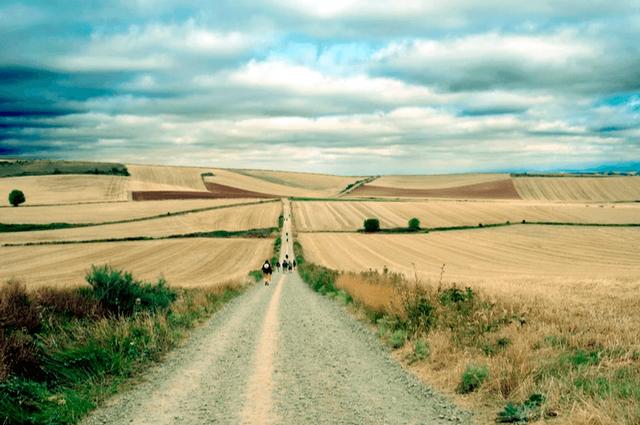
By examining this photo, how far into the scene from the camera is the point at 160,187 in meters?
148

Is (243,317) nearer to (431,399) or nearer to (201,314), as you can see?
(201,314)

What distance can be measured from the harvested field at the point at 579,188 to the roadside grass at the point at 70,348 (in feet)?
518

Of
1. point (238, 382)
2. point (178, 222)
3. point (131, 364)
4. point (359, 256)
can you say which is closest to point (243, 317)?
point (131, 364)

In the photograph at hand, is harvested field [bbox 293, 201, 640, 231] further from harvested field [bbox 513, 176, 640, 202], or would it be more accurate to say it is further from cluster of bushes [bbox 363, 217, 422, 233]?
harvested field [bbox 513, 176, 640, 202]

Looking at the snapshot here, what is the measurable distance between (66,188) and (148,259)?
91.7 m

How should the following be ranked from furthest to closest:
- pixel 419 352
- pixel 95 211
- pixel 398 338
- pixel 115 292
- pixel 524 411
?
pixel 95 211 < pixel 115 292 < pixel 398 338 < pixel 419 352 < pixel 524 411

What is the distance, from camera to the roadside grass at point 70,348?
7.62 meters

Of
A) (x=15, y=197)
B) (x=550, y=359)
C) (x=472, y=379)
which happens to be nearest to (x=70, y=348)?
(x=472, y=379)

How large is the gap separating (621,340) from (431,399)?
416 centimetres

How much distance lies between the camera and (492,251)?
70.1 meters

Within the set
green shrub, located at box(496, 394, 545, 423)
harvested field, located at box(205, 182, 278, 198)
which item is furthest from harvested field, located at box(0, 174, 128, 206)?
green shrub, located at box(496, 394, 545, 423)

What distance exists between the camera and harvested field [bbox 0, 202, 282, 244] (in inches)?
2911

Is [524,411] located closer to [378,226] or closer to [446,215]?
[378,226]

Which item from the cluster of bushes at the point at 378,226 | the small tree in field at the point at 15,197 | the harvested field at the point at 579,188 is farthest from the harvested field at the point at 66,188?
the harvested field at the point at 579,188
